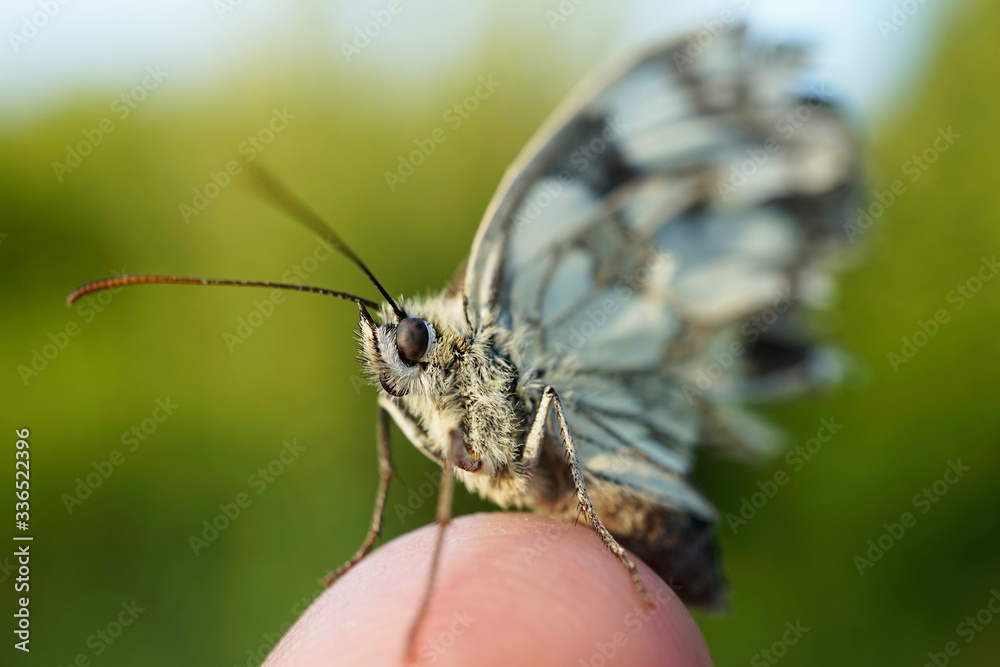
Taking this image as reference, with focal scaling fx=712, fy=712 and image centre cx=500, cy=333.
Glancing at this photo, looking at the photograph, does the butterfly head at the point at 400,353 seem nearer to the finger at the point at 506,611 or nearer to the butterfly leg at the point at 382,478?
the butterfly leg at the point at 382,478

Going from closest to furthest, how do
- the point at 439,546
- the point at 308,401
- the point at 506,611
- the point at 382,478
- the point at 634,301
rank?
the point at 439,546 < the point at 506,611 < the point at 382,478 < the point at 634,301 < the point at 308,401

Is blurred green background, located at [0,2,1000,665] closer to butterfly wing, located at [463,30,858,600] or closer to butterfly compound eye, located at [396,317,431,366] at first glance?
butterfly wing, located at [463,30,858,600]

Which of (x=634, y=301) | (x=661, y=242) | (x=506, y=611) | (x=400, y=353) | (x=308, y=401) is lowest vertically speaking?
(x=308, y=401)

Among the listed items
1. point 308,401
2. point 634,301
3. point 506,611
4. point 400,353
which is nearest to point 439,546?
point 506,611

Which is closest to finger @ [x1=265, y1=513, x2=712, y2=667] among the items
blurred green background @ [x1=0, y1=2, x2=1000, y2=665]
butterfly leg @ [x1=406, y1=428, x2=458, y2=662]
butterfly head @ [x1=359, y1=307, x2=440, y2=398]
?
butterfly leg @ [x1=406, y1=428, x2=458, y2=662]

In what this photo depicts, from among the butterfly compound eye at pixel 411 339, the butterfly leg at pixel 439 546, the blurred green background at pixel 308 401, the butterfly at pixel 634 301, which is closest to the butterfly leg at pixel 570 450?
the butterfly at pixel 634 301

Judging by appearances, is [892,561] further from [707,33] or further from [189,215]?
[189,215]

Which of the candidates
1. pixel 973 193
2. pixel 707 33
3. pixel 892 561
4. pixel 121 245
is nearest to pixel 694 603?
pixel 707 33

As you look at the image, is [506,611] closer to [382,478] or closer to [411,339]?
[382,478]
